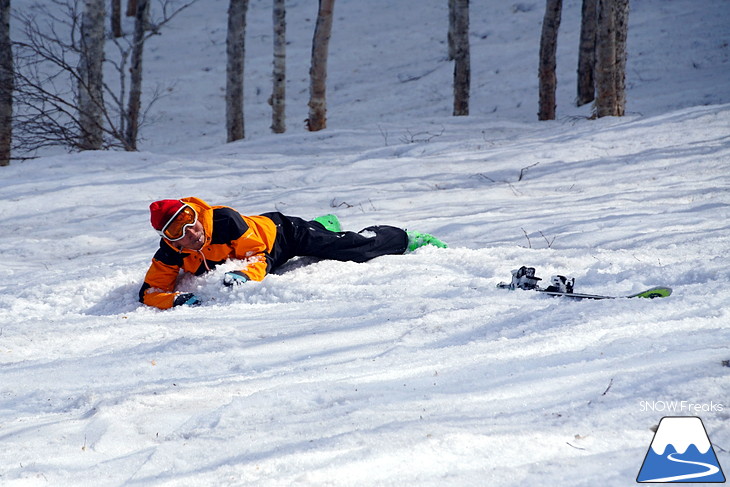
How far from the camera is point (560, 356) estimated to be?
2752 mm

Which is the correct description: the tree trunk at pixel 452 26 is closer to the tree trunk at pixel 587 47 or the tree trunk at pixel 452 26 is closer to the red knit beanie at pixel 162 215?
the tree trunk at pixel 587 47

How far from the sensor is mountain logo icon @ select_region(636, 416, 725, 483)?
1840 millimetres

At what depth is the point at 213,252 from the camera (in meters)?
4.71

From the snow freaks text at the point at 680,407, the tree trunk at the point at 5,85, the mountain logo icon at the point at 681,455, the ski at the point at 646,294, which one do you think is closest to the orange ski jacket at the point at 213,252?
the ski at the point at 646,294

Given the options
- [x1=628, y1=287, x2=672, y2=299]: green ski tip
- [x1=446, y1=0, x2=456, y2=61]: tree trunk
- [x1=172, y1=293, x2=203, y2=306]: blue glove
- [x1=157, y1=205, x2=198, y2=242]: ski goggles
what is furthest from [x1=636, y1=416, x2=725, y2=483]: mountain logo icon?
[x1=446, y1=0, x2=456, y2=61]: tree trunk

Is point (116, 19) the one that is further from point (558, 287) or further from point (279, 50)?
point (558, 287)

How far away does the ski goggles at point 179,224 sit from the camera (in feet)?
14.5

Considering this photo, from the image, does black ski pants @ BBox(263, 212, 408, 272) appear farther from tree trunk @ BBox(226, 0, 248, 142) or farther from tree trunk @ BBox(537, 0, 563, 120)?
tree trunk @ BBox(226, 0, 248, 142)

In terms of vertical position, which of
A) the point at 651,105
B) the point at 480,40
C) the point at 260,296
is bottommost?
the point at 260,296

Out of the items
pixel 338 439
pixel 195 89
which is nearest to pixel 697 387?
pixel 338 439

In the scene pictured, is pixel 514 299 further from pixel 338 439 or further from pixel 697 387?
pixel 338 439

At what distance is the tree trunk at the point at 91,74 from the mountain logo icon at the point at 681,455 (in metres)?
9.62

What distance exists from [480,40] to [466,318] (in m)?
17.7

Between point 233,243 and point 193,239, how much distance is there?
287mm
